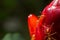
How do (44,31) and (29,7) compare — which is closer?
(44,31)

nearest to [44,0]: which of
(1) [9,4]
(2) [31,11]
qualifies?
(2) [31,11]

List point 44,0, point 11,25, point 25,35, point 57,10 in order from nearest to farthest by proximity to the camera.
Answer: point 57,10, point 44,0, point 25,35, point 11,25

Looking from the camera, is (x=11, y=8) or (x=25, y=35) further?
(x=11, y=8)

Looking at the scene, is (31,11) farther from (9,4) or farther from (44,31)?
(44,31)

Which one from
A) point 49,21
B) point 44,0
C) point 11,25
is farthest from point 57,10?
point 11,25

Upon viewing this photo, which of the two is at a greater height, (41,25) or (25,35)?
(41,25)

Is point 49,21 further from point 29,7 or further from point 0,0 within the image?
point 0,0

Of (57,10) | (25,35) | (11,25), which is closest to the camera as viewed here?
(57,10)

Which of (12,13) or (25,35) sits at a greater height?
(12,13)

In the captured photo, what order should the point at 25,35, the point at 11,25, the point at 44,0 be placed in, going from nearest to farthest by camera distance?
1. the point at 44,0
2. the point at 25,35
3. the point at 11,25
